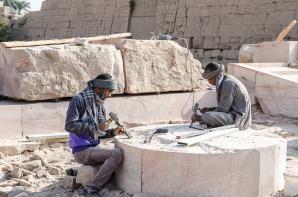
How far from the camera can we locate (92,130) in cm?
509

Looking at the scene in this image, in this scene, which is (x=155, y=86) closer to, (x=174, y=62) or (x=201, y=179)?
(x=174, y=62)

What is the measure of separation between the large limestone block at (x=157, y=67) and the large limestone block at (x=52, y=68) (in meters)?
0.21

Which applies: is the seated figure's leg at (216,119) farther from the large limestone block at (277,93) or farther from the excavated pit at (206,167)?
the large limestone block at (277,93)

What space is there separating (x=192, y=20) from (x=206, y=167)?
479 inches

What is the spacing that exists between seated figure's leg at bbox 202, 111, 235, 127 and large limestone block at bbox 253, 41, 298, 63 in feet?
20.7

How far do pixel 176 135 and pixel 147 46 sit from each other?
9.31 ft

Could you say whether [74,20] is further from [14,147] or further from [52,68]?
[14,147]

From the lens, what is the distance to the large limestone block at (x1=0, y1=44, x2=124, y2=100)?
21.9ft

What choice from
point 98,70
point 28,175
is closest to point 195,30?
point 98,70

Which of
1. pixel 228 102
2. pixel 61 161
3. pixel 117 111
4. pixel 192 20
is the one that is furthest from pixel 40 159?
pixel 192 20

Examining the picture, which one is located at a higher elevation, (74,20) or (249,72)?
(74,20)

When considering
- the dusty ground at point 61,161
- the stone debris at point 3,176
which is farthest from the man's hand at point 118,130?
the stone debris at point 3,176

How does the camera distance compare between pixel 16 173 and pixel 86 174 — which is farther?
pixel 16 173

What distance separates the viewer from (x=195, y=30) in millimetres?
16109
